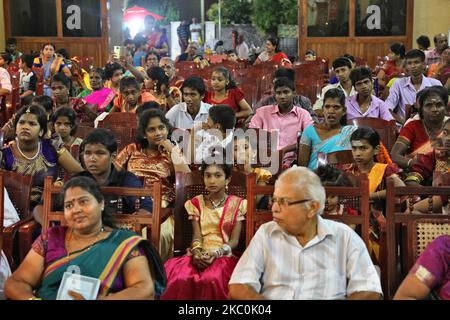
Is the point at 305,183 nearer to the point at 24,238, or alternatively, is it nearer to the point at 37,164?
the point at 24,238

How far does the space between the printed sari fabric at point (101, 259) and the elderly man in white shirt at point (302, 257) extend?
13.6 inches

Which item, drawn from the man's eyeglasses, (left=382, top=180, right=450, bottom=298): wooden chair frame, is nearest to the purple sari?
(left=382, top=180, right=450, bottom=298): wooden chair frame

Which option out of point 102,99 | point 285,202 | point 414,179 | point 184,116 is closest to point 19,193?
point 285,202

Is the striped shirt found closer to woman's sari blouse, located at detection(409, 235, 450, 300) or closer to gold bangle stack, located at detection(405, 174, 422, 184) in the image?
woman's sari blouse, located at detection(409, 235, 450, 300)

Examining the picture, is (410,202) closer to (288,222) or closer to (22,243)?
(288,222)

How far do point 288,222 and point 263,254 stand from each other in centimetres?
16

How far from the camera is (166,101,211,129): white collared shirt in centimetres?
543

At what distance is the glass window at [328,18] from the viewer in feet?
45.9

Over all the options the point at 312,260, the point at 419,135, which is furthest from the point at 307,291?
the point at 419,135

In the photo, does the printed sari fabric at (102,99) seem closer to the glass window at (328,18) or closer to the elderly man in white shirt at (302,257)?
the elderly man in white shirt at (302,257)

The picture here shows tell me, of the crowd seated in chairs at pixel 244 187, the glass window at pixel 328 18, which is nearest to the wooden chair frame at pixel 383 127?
the crowd seated in chairs at pixel 244 187

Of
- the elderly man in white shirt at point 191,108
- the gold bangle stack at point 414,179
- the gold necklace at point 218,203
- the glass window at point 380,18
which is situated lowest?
the gold necklace at point 218,203

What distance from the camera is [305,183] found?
252 cm

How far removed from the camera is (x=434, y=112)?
438cm
